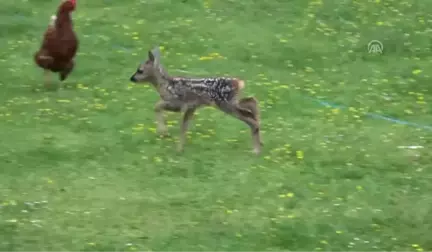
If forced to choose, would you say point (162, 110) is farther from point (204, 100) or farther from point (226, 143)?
point (226, 143)

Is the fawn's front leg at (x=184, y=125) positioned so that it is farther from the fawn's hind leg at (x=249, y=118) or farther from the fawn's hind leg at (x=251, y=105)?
the fawn's hind leg at (x=251, y=105)

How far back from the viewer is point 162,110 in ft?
36.1

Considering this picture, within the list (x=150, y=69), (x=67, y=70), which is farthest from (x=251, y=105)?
(x=67, y=70)

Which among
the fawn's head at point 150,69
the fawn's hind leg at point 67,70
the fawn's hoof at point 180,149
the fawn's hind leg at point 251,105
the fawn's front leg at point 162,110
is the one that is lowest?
the fawn's hoof at point 180,149

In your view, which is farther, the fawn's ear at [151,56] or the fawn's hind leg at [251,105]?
the fawn's ear at [151,56]

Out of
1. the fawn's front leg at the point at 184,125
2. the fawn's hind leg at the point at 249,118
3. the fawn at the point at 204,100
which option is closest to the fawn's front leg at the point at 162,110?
the fawn at the point at 204,100

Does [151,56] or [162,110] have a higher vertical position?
[151,56]

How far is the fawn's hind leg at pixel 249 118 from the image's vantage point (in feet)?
34.2

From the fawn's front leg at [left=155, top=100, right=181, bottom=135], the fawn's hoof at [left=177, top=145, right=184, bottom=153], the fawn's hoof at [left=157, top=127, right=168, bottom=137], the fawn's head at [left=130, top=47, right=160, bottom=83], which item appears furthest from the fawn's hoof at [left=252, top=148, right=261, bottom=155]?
the fawn's head at [left=130, top=47, right=160, bottom=83]

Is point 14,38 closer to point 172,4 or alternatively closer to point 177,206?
point 172,4

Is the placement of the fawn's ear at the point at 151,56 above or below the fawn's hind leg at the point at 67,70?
below
